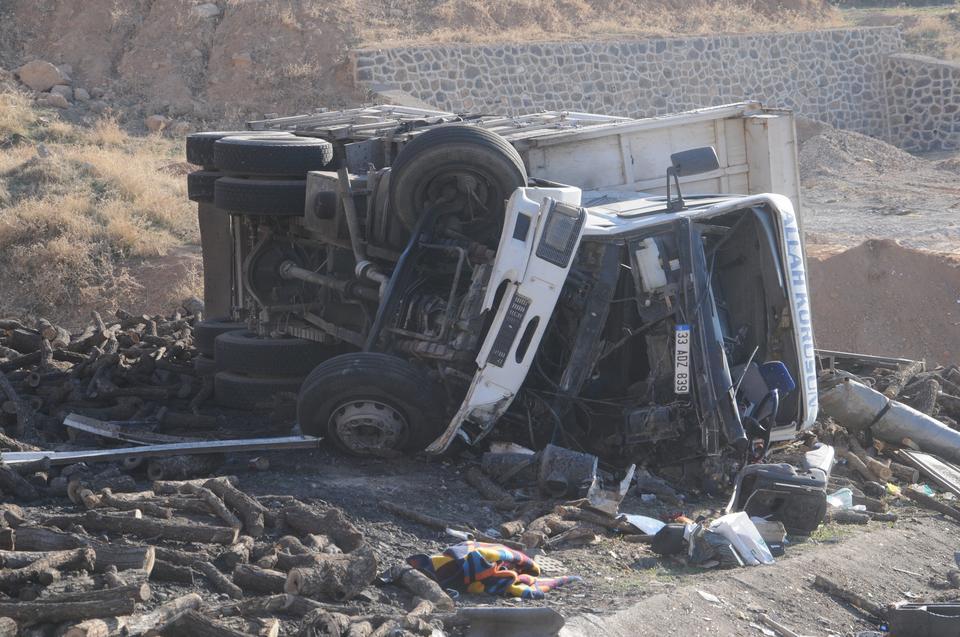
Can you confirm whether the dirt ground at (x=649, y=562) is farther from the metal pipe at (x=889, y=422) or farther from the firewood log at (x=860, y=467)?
the metal pipe at (x=889, y=422)

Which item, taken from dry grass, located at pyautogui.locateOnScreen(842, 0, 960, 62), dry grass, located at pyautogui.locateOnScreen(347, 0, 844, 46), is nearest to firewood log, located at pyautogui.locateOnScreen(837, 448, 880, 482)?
dry grass, located at pyautogui.locateOnScreen(347, 0, 844, 46)

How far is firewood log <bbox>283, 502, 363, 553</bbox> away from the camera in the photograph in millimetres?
6043

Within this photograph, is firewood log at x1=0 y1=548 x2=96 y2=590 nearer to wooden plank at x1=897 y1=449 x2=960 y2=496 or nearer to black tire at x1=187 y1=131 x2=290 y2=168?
black tire at x1=187 y1=131 x2=290 y2=168

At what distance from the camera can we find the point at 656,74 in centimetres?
2878

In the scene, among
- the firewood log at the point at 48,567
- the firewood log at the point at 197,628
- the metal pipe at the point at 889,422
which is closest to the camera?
the firewood log at the point at 197,628

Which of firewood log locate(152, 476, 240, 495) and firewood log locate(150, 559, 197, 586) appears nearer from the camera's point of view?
firewood log locate(150, 559, 197, 586)

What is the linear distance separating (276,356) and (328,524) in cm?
298

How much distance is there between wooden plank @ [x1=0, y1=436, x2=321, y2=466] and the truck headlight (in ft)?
5.98

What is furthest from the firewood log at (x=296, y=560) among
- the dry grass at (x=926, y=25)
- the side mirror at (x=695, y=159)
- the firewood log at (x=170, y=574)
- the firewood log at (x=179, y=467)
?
the dry grass at (x=926, y=25)

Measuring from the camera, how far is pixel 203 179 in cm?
998

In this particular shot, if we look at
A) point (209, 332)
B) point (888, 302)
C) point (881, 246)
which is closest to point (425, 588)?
point (209, 332)

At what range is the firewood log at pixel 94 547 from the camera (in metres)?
5.29

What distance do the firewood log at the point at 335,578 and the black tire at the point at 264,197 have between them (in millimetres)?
3957

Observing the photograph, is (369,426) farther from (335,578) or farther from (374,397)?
(335,578)
